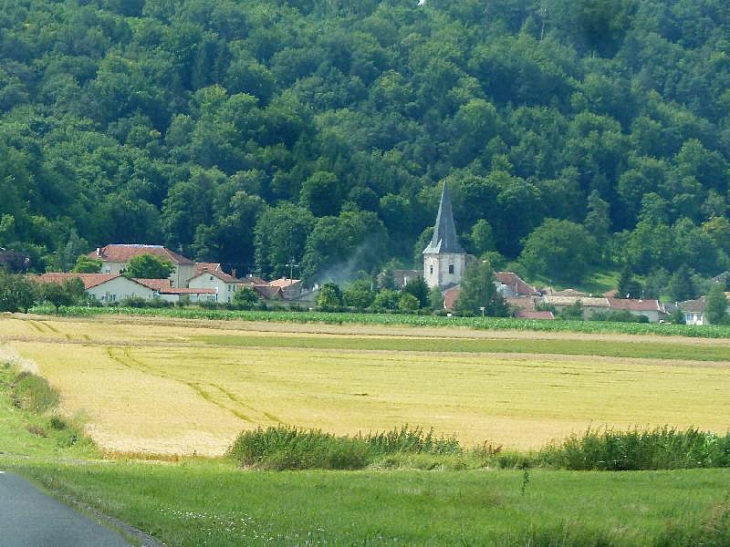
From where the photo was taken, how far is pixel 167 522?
18.1 m

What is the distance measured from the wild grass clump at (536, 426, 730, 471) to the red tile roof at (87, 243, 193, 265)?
117 m

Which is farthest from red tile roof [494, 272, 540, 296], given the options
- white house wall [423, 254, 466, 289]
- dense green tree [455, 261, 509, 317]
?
dense green tree [455, 261, 509, 317]

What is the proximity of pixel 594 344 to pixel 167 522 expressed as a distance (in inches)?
2561

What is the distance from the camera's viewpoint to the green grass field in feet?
59.0

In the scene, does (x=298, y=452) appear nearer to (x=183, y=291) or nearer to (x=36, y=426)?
(x=36, y=426)

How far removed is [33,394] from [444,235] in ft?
416

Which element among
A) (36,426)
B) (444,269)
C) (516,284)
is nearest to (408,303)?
(516,284)

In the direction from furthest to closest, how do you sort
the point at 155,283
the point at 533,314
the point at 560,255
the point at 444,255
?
the point at 560,255
the point at 444,255
the point at 533,314
the point at 155,283

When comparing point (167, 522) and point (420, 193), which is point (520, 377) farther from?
point (420, 193)

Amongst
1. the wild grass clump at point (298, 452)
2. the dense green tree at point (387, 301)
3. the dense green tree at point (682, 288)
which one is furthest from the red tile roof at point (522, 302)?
the wild grass clump at point (298, 452)

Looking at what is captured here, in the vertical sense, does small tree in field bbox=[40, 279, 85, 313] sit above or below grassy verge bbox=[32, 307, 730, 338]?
above

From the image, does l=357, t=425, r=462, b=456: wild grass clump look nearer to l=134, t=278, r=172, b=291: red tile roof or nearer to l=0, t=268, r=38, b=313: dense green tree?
l=0, t=268, r=38, b=313: dense green tree

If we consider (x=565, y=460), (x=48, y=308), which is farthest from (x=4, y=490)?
(x=48, y=308)

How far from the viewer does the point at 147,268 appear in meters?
133
